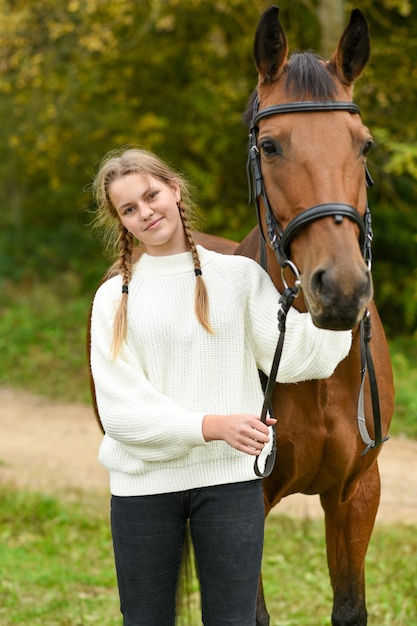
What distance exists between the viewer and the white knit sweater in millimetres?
2082

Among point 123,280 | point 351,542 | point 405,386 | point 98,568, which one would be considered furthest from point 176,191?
point 405,386

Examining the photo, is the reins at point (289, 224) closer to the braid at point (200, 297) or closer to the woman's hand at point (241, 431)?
the woman's hand at point (241, 431)

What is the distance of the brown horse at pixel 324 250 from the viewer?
6.07ft

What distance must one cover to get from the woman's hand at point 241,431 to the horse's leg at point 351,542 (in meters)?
0.86

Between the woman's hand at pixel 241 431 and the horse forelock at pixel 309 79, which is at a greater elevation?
the horse forelock at pixel 309 79

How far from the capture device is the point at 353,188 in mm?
1953

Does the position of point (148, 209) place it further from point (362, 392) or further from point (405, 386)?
point (405, 386)

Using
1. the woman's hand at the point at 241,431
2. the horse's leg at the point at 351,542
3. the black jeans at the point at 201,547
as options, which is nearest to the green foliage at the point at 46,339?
the horse's leg at the point at 351,542

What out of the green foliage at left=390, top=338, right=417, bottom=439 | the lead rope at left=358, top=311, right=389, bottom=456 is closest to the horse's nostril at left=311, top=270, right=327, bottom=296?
the lead rope at left=358, top=311, right=389, bottom=456

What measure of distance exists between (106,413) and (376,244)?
8705 millimetres

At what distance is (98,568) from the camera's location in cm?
449

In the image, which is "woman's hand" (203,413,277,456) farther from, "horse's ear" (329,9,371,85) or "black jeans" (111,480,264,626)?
"horse's ear" (329,9,371,85)

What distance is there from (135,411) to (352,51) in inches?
42.9

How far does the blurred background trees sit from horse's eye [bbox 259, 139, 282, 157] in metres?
6.37
